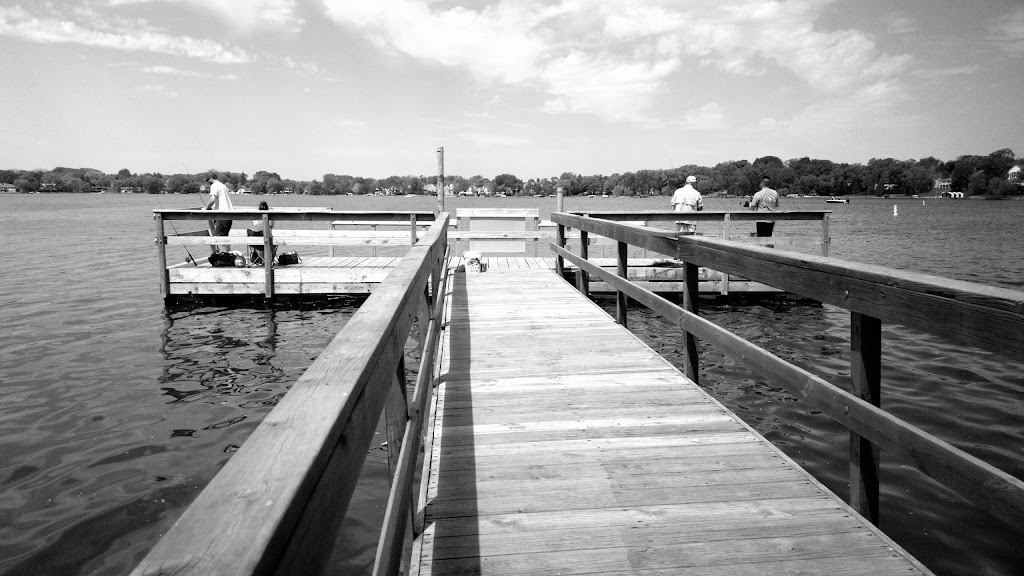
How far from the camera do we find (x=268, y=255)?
1127cm

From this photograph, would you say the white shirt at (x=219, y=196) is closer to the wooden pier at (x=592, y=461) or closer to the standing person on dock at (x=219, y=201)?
the standing person on dock at (x=219, y=201)

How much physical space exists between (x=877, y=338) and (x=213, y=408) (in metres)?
6.30

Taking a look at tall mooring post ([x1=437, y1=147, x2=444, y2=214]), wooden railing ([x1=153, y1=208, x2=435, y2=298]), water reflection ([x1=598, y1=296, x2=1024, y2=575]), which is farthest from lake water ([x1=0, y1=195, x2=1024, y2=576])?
tall mooring post ([x1=437, y1=147, x2=444, y2=214])

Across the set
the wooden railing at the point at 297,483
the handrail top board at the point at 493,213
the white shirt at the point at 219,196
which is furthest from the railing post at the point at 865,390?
the white shirt at the point at 219,196

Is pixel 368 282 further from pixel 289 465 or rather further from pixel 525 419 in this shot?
pixel 289 465

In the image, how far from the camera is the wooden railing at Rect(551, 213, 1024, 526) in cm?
173

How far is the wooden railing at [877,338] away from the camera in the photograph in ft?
5.69

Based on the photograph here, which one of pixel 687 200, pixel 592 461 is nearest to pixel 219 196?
pixel 687 200

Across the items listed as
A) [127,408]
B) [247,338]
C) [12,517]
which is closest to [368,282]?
[247,338]

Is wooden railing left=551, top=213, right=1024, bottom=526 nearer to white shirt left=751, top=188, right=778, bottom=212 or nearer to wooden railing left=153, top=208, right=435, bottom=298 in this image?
wooden railing left=153, top=208, right=435, bottom=298

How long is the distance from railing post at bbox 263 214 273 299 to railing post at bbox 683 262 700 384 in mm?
8374

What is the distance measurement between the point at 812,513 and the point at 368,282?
388 inches

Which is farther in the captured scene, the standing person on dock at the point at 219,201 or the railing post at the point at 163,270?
the standing person on dock at the point at 219,201

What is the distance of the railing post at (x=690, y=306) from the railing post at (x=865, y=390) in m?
1.71
